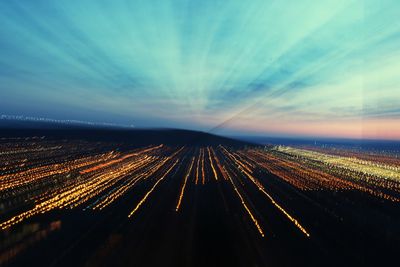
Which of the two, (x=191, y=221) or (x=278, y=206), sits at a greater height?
(x=278, y=206)

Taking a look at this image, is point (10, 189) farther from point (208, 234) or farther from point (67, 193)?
point (208, 234)

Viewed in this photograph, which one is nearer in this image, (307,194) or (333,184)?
(307,194)

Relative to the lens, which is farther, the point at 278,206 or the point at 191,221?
the point at 278,206

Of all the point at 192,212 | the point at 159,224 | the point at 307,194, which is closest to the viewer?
the point at 159,224

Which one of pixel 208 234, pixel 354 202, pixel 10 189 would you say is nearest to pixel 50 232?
pixel 208 234

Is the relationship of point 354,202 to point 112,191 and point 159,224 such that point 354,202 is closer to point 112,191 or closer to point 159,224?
point 159,224

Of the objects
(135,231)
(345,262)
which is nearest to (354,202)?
(345,262)

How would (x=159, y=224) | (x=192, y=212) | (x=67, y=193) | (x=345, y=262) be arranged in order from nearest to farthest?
(x=345, y=262) → (x=159, y=224) → (x=192, y=212) → (x=67, y=193)

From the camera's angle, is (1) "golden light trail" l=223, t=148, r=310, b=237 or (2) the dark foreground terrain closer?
(2) the dark foreground terrain

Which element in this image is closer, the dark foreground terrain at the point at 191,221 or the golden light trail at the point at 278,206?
the dark foreground terrain at the point at 191,221
